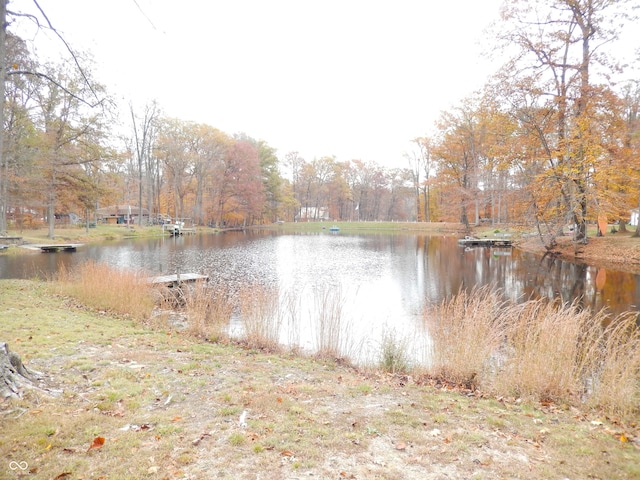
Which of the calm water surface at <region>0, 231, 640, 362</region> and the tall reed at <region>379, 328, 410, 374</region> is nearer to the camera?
the tall reed at <region>379, 328, 410, 374</region>

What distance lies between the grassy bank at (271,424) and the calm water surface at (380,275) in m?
3.28

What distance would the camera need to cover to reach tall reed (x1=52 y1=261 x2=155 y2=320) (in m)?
9.13

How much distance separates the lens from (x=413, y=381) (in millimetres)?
5234

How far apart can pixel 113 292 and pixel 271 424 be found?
26.4 ft

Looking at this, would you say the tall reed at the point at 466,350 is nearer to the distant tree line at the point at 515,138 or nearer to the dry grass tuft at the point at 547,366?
the dry grass tuft at the point at 547,366

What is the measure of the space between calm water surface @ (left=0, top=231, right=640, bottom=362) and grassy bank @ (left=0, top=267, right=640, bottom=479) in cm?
328

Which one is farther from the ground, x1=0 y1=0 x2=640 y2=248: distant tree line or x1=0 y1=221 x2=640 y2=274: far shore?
x1=0 y1=0 x2=640 y2=248: distant tree line

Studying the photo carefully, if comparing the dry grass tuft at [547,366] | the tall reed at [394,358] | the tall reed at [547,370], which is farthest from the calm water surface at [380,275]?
the tall reed at [547,370]

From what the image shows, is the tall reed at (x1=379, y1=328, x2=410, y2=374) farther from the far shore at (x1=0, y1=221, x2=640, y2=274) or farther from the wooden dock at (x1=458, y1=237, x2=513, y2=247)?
the wooden dock at (x1=458, y1=237, x2=513, y2=247)

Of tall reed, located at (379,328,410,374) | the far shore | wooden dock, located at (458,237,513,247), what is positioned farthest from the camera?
wooden dock, located at (458,237,513,247)

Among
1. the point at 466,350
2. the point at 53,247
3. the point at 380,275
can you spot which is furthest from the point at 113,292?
the point at 53,247

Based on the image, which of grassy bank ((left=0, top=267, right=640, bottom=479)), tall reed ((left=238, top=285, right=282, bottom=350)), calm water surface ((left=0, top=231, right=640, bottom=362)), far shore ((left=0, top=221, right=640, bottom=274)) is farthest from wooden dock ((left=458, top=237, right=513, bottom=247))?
grassy bank ((left=0, top=267, right=640, bottom=479))

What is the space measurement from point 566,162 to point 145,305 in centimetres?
2169

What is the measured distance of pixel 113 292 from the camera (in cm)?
965
